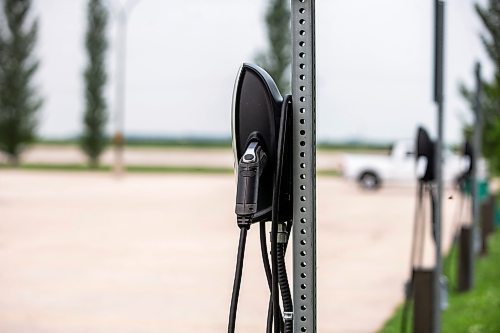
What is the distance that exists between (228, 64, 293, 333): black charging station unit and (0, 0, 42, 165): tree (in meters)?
26.7

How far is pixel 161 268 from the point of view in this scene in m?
6.68

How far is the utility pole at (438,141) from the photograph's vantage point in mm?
2844

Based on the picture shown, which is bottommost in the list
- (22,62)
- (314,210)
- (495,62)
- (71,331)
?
(71,331)

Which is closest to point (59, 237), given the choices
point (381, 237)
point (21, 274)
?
point (21, 274)

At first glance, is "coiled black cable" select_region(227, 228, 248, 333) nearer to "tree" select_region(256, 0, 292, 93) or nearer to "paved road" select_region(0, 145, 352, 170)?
"tree" select_region(256, 0, 292, 93)

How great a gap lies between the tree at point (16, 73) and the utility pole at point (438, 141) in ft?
83.0

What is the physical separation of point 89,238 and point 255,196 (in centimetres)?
755

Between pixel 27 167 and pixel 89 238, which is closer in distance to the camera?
pixel 89 238

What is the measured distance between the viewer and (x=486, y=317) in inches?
176

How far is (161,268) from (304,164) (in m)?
5.34

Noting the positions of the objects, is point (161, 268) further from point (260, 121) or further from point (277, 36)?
point (277, 36)

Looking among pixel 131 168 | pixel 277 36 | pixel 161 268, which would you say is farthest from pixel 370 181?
pixel 161 268

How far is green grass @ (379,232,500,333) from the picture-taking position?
4.31 metres

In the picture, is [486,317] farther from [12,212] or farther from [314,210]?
[12,212]
